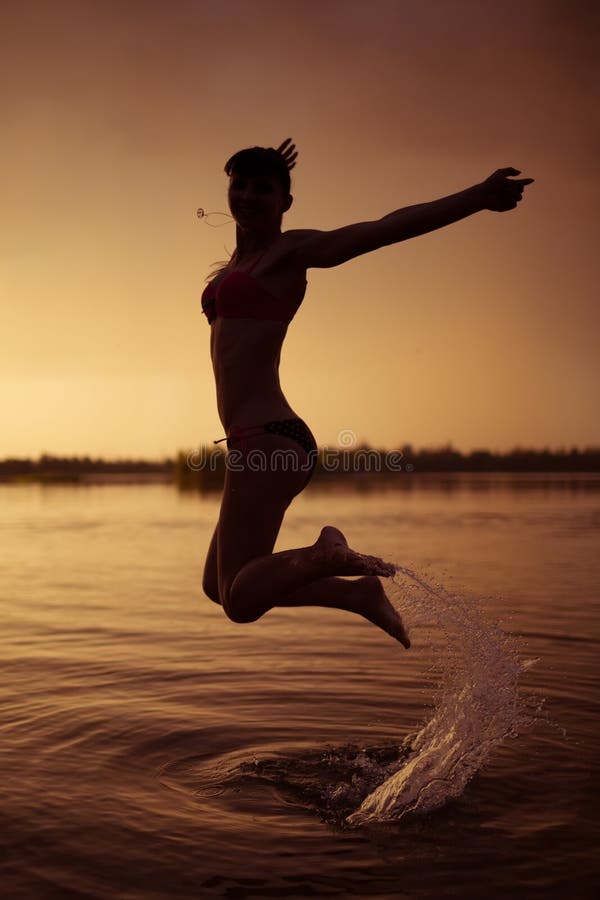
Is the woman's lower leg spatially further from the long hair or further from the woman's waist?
the long hair

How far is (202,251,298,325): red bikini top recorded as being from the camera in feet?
12.5

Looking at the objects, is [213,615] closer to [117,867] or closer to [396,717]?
[396,717]

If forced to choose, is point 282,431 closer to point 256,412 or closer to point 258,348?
point 256,412

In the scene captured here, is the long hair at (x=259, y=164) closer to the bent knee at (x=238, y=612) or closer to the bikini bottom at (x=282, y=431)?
the bikini bottom at (x=282, y=431)

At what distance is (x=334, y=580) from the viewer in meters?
4.07

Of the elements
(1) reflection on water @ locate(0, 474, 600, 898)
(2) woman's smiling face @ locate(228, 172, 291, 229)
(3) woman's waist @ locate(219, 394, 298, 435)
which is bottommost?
(1) reflection on water @ locate(0, 474, 600, 898)

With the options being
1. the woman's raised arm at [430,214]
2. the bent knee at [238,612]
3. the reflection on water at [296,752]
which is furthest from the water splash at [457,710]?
the woman's raised arm at [430,214]

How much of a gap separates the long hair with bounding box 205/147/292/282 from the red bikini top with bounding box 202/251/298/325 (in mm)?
387

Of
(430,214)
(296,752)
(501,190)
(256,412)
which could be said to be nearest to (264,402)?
(256,412)

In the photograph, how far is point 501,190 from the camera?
349cm

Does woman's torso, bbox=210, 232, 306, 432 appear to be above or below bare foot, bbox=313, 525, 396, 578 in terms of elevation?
above

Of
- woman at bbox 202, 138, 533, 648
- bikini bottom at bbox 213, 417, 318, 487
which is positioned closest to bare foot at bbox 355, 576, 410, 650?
woman at bbox 202, 138, 533, 648

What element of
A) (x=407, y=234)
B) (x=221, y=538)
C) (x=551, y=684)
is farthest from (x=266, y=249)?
(x=551, y=684)

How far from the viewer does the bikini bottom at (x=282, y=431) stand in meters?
3.79
